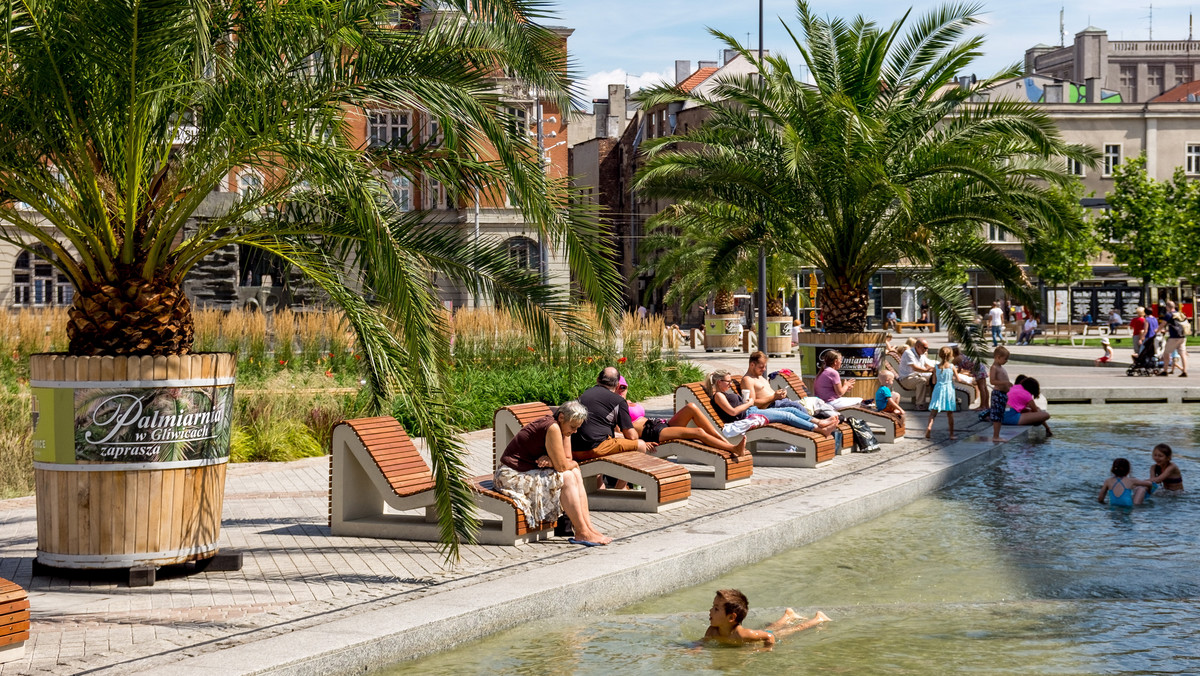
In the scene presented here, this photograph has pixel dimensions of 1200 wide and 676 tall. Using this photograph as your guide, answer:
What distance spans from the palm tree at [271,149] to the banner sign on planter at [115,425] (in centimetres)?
30

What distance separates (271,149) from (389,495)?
9.43 feet

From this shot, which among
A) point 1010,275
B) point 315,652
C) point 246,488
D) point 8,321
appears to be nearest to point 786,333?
point 1010,275

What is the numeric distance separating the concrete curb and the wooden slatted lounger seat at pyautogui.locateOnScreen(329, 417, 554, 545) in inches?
29.5

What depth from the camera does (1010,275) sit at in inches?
784

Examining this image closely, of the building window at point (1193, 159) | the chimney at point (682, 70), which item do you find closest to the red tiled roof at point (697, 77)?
the chimney at point (682, 70)

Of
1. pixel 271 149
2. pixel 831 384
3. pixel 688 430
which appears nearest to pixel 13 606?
pixel 271 149

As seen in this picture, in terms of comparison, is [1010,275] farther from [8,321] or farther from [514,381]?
[8,321]

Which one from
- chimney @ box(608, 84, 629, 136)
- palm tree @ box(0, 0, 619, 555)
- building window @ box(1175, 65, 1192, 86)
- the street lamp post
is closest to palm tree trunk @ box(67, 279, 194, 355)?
palm tree @ box(0, 0, 619, 555)

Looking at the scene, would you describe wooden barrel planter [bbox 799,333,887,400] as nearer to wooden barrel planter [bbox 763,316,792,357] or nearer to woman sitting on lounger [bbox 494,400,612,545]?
woman sitting on lounger [bbox 494,400,612,545]

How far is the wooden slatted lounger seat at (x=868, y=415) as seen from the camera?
16.1 metres

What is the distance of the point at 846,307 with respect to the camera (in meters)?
19.7

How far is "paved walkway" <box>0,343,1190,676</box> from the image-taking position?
6332 millimetres

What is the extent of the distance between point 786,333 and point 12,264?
92.9ft

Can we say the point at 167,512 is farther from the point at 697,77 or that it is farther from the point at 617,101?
the point at 617,101
